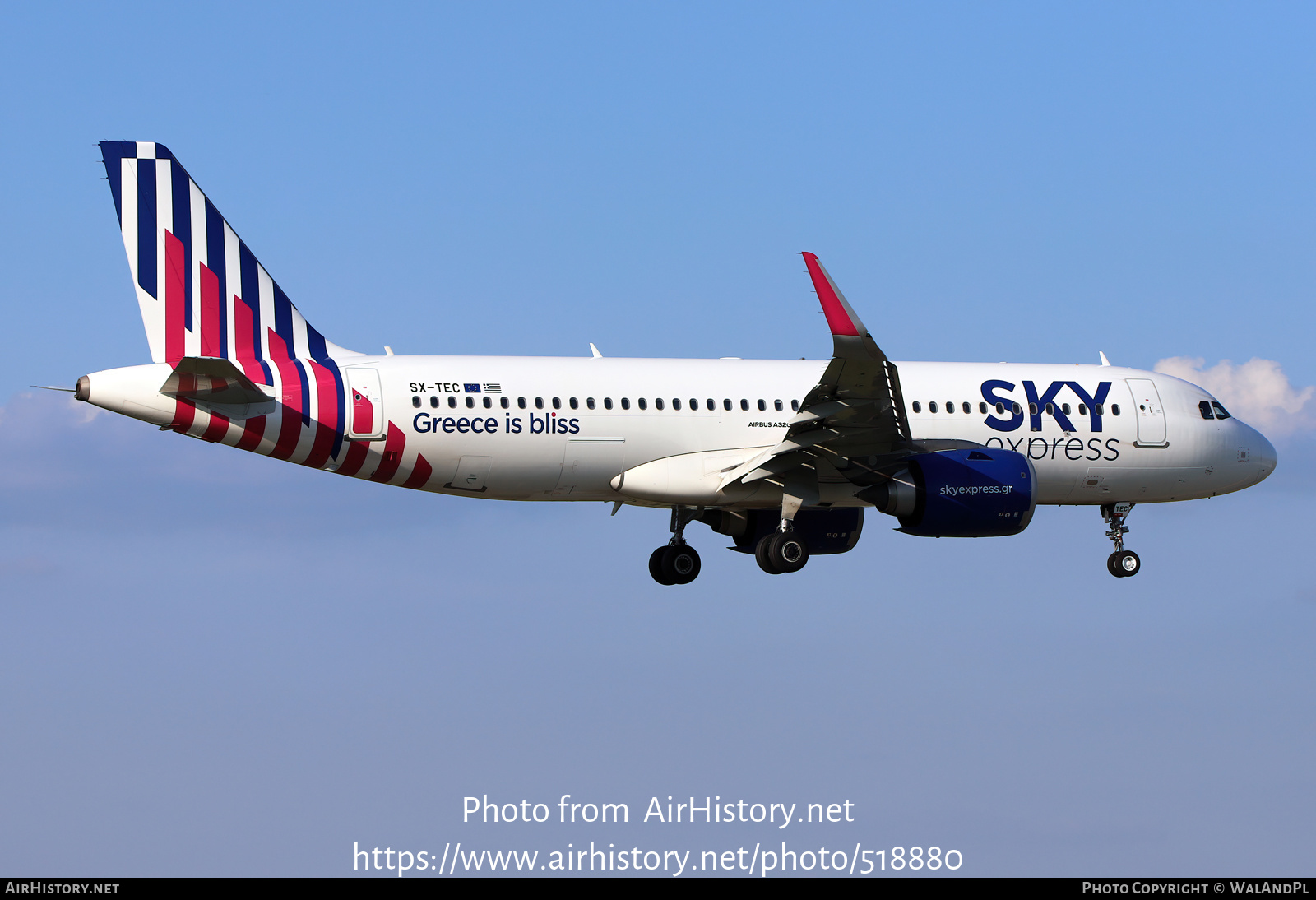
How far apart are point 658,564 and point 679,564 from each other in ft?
1.43

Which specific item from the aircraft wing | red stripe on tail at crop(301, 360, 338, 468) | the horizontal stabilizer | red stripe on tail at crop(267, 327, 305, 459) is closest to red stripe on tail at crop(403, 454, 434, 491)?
red stripe on tail at crop(301, 360, 338, 468)

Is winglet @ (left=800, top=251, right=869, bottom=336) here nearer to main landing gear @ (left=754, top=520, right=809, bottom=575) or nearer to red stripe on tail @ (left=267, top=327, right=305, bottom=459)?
main landing gear @ (left=754, top=520, right=809, bottom=575)

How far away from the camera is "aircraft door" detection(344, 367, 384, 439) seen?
81.6ft

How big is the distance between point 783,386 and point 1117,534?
8158mm

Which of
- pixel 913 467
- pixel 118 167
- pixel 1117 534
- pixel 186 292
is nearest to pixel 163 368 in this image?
pixel 186 292

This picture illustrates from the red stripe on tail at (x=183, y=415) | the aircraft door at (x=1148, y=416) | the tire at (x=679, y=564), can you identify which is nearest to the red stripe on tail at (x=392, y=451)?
the red stripe on tail at (x=183, y=415)

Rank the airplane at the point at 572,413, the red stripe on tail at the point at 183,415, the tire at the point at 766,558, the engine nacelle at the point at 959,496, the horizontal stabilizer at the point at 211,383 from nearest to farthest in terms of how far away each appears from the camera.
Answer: the horizontal stabilizer at the point at 211,383 < the red stripe on tail at the point at 183,415 < the airplane at the point at 572,413 < the engine nacelle at the point at 959,496 < the tire at the point at 766,558

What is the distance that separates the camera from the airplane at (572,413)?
2433 cm

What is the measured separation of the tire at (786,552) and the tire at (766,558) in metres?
0.04

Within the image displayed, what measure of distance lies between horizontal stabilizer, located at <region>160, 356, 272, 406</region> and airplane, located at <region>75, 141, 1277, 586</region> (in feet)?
0.10

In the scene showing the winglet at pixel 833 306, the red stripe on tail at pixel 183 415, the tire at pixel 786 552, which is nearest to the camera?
the winglet at pixel 833 306

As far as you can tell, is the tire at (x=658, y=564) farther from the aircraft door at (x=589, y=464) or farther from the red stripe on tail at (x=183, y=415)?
the red stripe on tail at (x=183, y=415)

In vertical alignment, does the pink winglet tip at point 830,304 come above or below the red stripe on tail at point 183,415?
above

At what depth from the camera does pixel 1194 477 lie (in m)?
30.3
